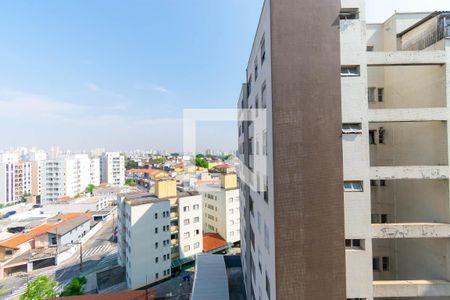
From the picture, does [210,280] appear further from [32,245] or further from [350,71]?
[32,245]

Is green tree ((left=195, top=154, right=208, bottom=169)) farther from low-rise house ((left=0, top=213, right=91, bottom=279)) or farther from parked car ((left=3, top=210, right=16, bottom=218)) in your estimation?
parked car ((left=3, top=210, right=16, bottom=218))

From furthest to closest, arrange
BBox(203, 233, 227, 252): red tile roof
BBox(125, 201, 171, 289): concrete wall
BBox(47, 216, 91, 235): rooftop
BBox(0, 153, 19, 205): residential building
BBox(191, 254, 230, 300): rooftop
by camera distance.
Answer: BBox(0, 153, 19, 205): residential building
BBox(47, 216, 91, 235): rooftop
BBox(203, 233, 227, 252): red tile roof
BBox(125, 201, 171, 289): concrete wall
BBox(191, 254, 230, 300): rooftop

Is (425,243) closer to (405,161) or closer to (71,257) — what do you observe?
(405,161)

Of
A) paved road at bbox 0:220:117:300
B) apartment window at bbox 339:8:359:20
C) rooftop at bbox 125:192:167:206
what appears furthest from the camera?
paved road at bbox 0:220:117:300

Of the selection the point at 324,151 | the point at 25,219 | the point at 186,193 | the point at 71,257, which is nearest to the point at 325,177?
the point at 324,151

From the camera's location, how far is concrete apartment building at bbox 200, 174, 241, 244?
28148 millimetres

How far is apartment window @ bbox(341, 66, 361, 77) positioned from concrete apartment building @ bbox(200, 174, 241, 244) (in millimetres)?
23549

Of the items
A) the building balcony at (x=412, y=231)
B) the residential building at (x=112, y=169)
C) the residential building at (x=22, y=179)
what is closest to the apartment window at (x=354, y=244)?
the building balcony at (x=412, y=231)

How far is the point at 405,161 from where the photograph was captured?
22.9ft

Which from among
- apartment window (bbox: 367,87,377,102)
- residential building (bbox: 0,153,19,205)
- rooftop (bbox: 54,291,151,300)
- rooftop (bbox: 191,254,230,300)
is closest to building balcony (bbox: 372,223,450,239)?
apartment window (bbox: 367,87,377,102)

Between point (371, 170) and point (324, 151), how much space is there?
1.55 metres

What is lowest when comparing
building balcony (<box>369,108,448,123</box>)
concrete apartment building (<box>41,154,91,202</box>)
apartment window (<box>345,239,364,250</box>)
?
concrete apartment building (<box>41,154,91,202</box>)

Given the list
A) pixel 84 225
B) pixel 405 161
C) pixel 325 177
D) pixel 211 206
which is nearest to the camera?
pixel 325 177

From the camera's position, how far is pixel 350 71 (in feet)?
20.3
